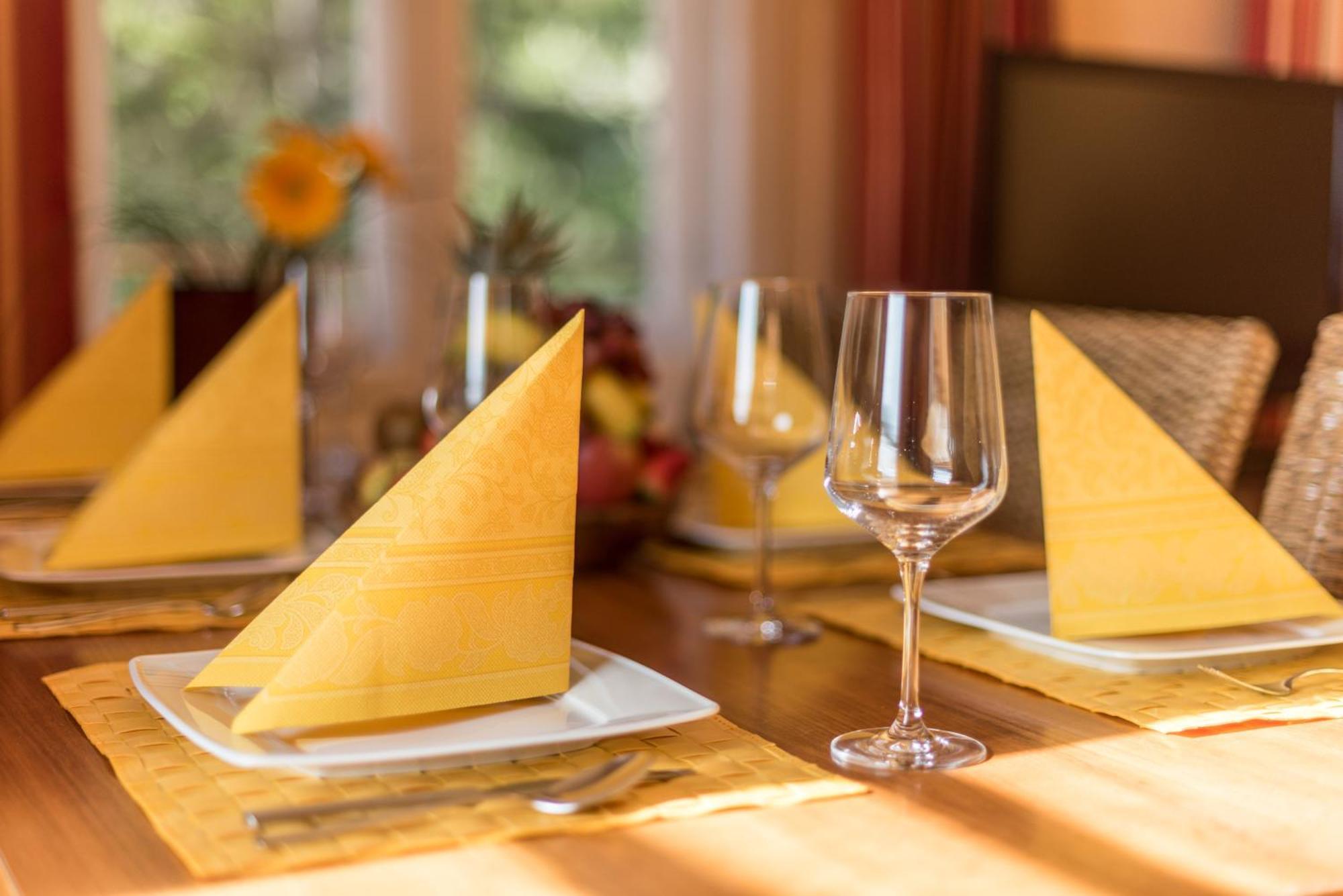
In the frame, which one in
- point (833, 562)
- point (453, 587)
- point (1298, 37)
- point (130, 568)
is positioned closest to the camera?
point (453, 587)

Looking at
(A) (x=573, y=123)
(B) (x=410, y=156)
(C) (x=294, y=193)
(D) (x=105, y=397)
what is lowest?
(D) (x=105, y=397)

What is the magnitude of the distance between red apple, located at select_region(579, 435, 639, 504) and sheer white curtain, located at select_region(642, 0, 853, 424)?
2.33 metres

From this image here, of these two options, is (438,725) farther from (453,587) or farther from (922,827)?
(922,827)

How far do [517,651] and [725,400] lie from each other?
395 mm

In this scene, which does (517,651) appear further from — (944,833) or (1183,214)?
(1183,214)

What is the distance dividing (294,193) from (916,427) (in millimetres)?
1382

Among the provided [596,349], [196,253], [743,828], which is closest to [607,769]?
[743,828]

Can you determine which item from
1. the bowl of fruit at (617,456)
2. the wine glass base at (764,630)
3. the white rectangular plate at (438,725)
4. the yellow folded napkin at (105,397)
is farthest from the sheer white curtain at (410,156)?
the white rectangular plate at (438,725)

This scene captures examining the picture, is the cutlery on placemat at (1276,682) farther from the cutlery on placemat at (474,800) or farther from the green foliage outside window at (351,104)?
the green foliage outside window at (351,104)

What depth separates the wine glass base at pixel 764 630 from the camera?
1056 millimetres

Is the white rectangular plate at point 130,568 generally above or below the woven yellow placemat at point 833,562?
above

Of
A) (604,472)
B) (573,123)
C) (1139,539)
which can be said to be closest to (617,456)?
(604,472)

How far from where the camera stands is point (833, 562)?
4.38 ft

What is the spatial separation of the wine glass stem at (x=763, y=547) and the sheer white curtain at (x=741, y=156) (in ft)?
8.32
